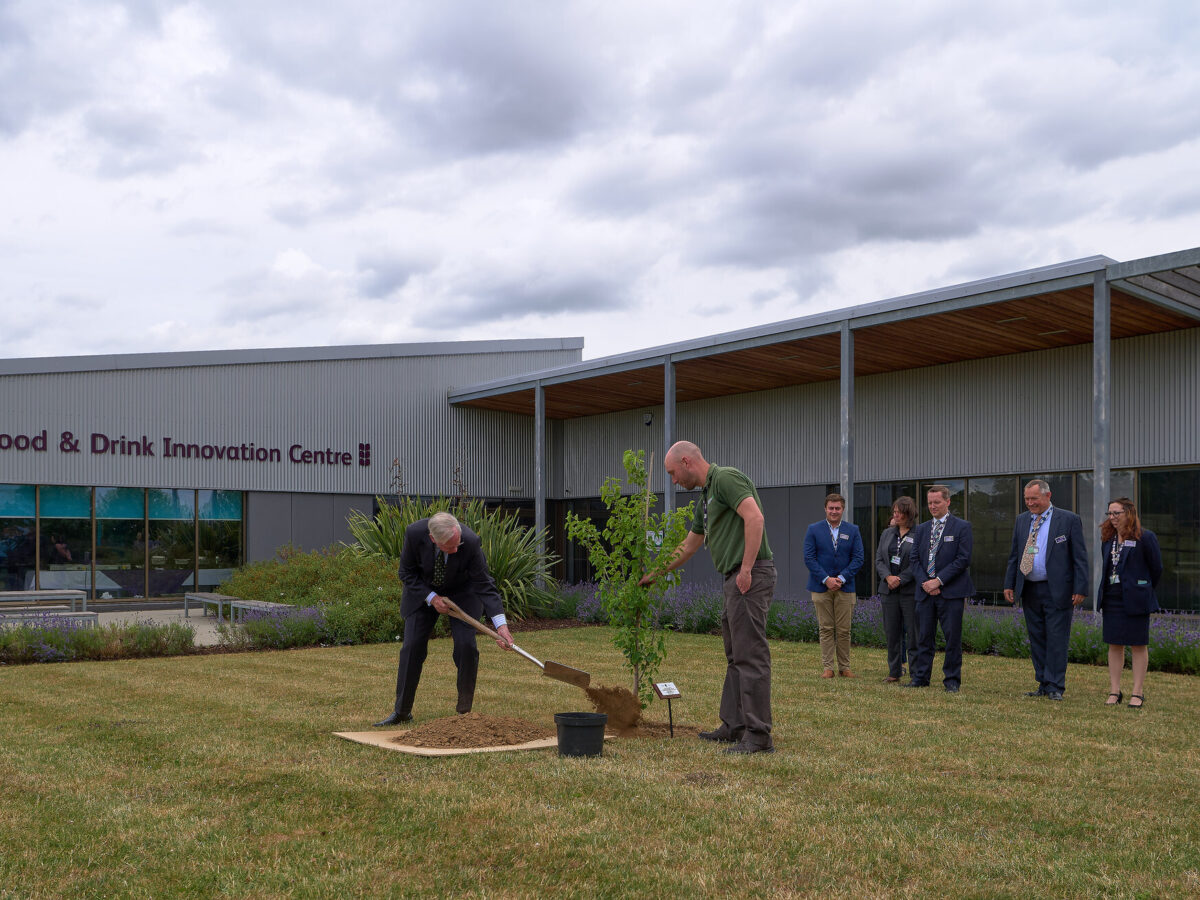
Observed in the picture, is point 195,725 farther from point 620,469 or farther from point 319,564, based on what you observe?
point 620,469

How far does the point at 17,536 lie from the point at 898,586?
1687 cm

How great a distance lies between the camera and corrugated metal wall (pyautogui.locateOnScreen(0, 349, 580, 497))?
20.3 meters

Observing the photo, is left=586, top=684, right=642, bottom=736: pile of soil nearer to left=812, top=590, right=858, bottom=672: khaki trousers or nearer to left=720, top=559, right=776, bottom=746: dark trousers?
left=720, top=559, right=776, bottom=746: dark trousers

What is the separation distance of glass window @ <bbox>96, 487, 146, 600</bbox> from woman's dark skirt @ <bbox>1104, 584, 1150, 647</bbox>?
18.5m

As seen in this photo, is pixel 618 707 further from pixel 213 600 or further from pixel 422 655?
pixel 213 600

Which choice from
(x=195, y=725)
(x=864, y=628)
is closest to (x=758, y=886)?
(x=195, y=725)

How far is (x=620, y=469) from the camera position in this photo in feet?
85.0

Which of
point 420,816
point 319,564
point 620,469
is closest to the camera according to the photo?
point 420,816

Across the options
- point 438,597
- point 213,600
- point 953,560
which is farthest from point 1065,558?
point 213,600

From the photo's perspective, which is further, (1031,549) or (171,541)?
(171,541)

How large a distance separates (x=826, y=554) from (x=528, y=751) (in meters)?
5.24

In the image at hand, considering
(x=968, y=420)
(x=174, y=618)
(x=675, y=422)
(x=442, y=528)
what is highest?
(x=675, y=422)

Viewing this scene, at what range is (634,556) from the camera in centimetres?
679

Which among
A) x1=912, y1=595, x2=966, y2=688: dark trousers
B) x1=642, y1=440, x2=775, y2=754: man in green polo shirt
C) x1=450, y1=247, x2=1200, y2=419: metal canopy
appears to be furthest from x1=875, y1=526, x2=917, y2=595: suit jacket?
x1=450, y1=247, x2=1200, y2=419: metal canopy
